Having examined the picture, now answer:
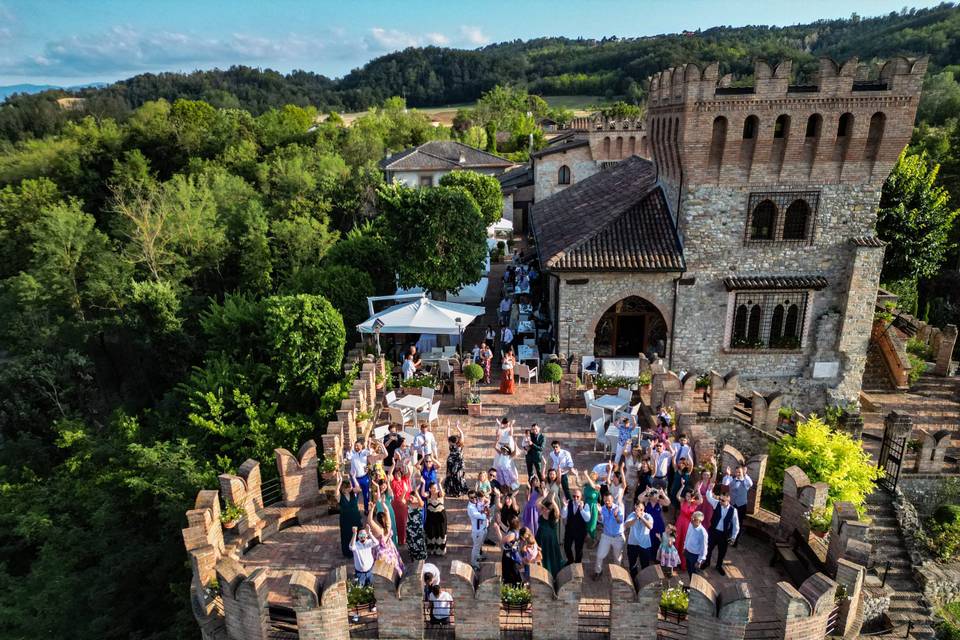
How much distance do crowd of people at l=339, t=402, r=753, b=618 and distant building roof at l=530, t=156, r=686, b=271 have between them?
802 centimetres

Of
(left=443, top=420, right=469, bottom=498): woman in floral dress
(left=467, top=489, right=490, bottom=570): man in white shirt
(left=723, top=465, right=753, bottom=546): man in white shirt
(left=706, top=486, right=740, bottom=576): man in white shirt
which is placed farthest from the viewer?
(left=443, top=420, right=469, bottom=498): woman in floral dress

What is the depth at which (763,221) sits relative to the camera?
64.4ft

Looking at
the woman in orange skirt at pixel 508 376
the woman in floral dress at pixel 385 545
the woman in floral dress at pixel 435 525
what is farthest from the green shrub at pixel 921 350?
the woman in floral dress at pixel 385 545

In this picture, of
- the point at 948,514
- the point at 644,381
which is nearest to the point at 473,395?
the point at 644,381

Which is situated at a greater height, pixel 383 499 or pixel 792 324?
pixel 792 324

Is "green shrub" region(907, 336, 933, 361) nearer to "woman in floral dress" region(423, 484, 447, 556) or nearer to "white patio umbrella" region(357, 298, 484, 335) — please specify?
"white patio umbrella" region(357, 298, 484, 335)

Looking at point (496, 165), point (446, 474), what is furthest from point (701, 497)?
point (496, 165)

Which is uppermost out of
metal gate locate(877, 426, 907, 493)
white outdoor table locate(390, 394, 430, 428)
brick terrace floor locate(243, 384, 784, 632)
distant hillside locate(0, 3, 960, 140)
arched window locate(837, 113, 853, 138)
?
distant hillside locate(0, 3, 960, 140)

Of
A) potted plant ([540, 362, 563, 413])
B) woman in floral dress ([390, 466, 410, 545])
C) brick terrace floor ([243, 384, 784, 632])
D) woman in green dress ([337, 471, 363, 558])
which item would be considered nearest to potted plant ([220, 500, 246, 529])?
brick terrace floor ([243, 384, 784, 632])

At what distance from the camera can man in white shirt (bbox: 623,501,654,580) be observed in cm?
973

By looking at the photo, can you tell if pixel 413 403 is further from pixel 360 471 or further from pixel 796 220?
pixel 796 220

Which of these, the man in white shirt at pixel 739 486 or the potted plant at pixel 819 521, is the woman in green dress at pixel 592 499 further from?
the potted plant at pixel 819 521

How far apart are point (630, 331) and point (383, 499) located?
1313cm

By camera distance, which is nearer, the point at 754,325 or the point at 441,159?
the point at 754,325
